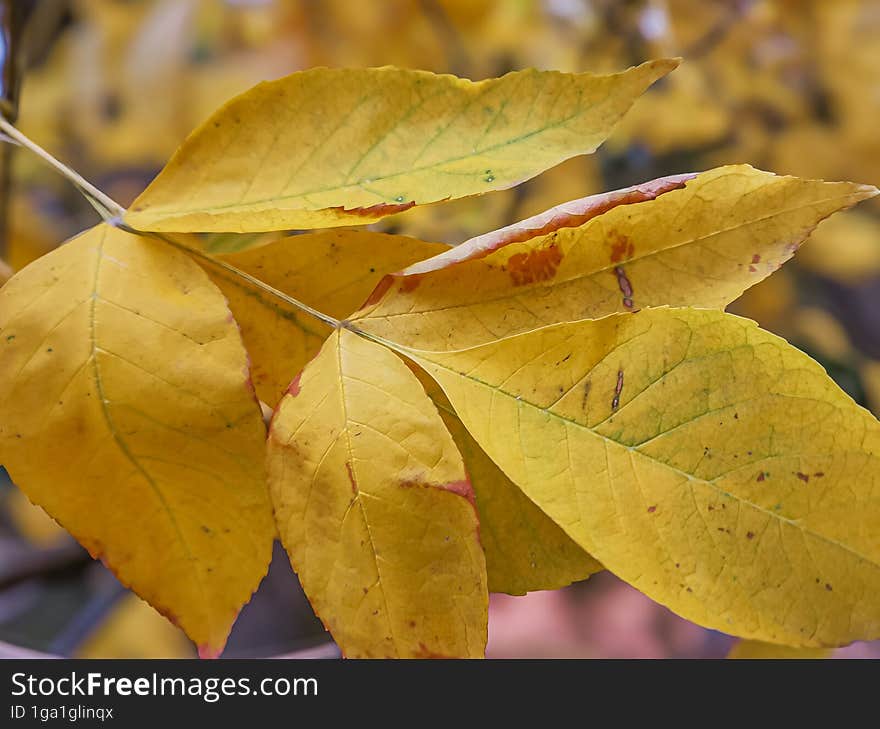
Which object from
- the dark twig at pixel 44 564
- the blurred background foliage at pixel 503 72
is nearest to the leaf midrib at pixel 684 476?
the blurred background foliage at pixel 503 72

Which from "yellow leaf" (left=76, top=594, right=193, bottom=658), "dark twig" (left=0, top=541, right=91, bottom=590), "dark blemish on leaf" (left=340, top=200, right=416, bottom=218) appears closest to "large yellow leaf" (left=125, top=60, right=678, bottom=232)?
"dark blemish on leaf" (left=340, top=200, right=416, bottom=218)

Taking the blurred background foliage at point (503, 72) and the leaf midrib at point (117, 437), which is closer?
the leaf midrib at point (117, 437)

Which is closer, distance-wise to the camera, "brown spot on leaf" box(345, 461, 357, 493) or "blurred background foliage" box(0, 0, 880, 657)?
"brown spot on leaf" box(345, 461, 357, 493)

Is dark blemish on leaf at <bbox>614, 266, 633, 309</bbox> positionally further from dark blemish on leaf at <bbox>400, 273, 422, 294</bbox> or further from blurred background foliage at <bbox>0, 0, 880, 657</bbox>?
blurred background foliage at <bbox>0, 0, 880, 657</bbox>

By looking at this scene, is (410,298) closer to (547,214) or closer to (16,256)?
(547,214)

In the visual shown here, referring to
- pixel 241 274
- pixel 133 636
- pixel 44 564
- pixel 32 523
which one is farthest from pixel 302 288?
pixel 32 523

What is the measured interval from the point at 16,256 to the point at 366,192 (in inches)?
20.7

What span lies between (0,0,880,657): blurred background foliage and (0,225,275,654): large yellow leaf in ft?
1.70

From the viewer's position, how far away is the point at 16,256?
26.1 inches

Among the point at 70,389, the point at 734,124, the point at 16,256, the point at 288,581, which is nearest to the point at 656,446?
the point at 70,389

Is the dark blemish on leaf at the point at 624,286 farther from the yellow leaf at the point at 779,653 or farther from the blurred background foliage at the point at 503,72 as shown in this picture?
the blurred background foliage at the point at 503,72

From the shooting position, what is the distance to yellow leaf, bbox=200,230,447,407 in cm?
28

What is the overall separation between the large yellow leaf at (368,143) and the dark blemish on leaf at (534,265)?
0.02 m

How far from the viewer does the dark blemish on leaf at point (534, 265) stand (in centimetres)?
25
